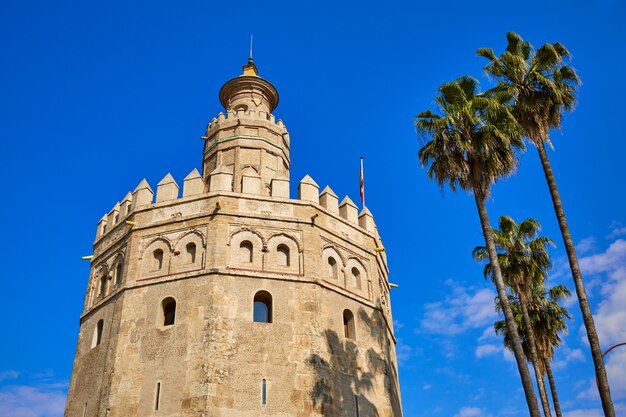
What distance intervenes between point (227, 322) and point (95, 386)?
478cm

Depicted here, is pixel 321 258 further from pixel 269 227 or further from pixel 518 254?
pixel 518 254

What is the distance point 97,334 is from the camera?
799 inches

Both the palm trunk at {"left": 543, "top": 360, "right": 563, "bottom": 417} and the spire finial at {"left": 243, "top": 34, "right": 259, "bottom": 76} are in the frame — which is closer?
the palm trunk at {"left": 543, "top": 360, "right": 563, "bottom": 417}

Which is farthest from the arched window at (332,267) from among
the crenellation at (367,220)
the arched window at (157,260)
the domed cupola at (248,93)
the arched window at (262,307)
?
the domed cupola at (248,93)

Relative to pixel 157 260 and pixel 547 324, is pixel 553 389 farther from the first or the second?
pixel 157 260

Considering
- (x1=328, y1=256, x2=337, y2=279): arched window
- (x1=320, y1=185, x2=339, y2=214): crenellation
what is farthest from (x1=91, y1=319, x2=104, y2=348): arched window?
(x1=320, y1=185, x2=339, y2=214): crenellation

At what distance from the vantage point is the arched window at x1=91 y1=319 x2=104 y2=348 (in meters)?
20.0

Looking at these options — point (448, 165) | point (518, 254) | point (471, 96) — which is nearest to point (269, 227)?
point (448, 165)

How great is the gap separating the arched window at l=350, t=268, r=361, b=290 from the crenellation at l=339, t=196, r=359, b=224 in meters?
2.00

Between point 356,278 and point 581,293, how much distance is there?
29.3ft

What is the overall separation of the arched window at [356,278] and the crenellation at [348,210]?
2002mm

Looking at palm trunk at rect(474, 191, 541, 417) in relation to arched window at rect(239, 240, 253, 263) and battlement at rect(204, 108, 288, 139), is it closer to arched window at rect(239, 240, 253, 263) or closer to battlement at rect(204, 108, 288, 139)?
arched window at rect(239, 240, 253, 263)

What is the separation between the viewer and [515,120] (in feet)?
55.3

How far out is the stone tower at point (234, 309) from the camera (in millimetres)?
17359
